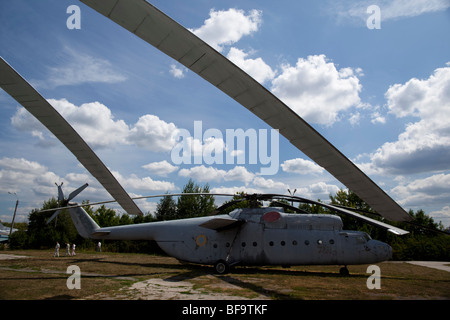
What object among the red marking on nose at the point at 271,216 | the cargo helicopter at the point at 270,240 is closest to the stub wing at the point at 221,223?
the cargo helicopter at the point at 270,240

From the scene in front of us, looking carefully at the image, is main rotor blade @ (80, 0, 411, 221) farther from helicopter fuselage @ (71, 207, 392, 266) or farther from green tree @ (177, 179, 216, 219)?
green tree @ (177, 179, 216, 219)

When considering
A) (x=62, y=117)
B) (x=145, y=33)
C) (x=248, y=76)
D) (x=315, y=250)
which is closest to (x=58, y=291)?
(x=62, y=117)

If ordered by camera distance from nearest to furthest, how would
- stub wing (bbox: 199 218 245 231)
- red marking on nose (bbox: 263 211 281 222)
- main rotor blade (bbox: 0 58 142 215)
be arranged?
main rotor blade (bbox: 0 58 142 215), stub wing (bbox: 199 218 245 231), red marking on nose (bbox: 263 211 281 222)

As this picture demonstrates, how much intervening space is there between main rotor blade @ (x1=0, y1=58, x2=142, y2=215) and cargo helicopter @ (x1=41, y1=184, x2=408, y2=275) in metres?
1.86

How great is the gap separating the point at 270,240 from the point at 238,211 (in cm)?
235

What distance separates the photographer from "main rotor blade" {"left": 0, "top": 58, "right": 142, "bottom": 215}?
10.1 m

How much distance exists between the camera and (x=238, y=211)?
14.6m

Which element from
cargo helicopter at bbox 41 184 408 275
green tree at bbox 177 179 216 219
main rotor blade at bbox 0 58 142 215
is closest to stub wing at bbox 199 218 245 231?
cargo helicopter at bbox 41 184 408 275

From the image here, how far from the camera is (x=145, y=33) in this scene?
18.7 ft

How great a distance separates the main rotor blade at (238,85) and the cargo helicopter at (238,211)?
0.02 meters

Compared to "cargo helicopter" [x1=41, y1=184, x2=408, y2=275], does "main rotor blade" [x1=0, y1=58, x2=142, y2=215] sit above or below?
above

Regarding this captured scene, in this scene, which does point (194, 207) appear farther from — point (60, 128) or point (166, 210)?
point (60, 128)
